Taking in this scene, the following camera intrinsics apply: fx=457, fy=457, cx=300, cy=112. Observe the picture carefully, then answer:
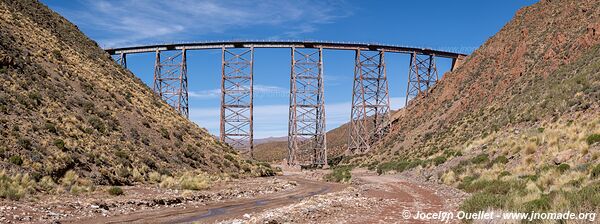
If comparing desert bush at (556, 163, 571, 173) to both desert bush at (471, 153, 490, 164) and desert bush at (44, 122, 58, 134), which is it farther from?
desert bush at (44, 122, 58, 134)

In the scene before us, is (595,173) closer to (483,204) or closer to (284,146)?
(483,204)

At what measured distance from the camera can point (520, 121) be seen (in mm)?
23922

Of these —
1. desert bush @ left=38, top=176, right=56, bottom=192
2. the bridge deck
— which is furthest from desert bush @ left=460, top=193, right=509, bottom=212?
the bridge deck

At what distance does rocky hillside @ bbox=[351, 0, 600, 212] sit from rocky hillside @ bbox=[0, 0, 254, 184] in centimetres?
1326

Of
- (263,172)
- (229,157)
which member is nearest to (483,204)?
(229,157)

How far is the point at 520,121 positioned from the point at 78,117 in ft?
72.0

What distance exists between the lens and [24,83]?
20.5 meters

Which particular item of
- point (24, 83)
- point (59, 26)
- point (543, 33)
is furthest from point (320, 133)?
point (24, 83)

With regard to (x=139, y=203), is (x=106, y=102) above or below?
above

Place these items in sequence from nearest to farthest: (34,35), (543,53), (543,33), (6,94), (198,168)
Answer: (6,94), (198,168), (34,35), (543,53), (543,33)

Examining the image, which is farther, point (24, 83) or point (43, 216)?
point (24, 83)

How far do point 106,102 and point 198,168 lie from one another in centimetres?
640

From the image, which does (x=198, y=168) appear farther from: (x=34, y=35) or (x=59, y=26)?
(x=59, y=26)

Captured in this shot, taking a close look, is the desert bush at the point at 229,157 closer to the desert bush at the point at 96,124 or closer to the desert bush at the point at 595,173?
the desert bush at the point at 96,124
